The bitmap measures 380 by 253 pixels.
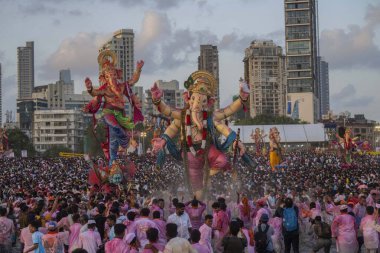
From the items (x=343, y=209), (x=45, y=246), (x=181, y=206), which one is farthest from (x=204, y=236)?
(x=343, y=209)

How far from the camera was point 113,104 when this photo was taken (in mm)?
28641

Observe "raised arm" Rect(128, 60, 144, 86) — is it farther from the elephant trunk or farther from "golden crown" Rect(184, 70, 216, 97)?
the elephant trunk

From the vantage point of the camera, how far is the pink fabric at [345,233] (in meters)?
14.5

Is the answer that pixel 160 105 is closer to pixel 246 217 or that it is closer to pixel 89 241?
pixel 246 217

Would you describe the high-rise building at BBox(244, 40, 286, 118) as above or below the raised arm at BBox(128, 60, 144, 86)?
above

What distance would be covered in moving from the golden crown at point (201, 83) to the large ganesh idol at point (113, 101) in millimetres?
5500

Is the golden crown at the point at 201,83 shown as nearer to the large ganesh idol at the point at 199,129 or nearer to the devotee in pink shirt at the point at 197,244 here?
the large ganesh idol at the point at 199,129

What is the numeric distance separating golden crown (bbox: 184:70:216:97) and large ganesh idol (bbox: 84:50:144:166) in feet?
18.0

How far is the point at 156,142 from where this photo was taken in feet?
79.4

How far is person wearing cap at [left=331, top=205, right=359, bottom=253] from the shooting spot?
47.6 feet

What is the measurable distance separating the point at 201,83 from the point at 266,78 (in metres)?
157

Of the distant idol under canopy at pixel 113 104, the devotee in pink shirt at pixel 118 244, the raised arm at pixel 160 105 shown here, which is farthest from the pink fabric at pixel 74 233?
the distant idol under canopy at pixel 113 104

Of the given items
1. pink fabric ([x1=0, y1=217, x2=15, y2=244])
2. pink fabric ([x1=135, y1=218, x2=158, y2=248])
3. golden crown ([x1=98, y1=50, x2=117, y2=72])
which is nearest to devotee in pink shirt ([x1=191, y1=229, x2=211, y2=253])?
pink fabric ([x1=135, y1=218, x2=158, y2=248])

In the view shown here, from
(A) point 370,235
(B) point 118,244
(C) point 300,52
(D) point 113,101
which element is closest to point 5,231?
(B) point 118,244
